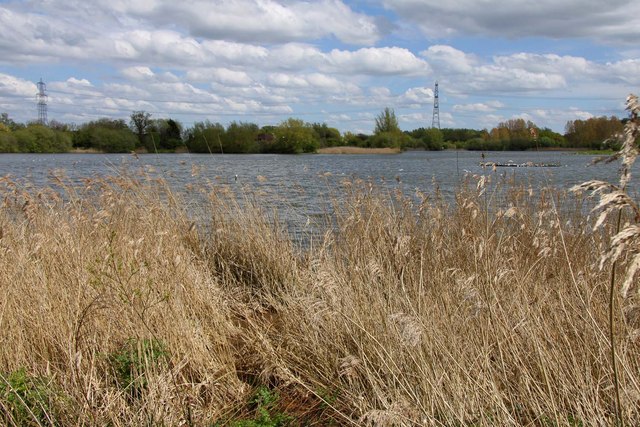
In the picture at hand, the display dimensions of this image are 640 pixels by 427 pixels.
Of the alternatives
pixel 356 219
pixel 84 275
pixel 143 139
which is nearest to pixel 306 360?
pixel 84 275

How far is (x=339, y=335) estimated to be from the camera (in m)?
3.63

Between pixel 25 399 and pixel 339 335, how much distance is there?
1740 millimetres

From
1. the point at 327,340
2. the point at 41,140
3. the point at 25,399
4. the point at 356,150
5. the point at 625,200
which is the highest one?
the point at 41,140

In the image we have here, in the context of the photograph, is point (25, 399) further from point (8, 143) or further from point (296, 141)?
point (296, 141)

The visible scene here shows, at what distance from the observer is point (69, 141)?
68625 millimetres

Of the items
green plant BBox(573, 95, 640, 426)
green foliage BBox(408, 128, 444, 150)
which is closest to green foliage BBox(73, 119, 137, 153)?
green foliage BBox(408, 128, 444, 150)

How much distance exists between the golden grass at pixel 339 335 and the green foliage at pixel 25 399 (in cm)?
3

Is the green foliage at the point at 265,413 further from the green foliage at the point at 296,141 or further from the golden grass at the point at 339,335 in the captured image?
the green foliage at the point at 296,141

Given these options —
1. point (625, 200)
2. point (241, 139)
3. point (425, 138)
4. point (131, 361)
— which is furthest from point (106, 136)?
point (625, 200)

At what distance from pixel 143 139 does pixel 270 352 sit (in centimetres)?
6268

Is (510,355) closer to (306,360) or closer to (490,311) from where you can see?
(490,311)

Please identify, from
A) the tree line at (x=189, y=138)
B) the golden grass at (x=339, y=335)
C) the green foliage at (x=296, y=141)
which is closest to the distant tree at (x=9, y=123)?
the tree line at (x=189, y=138)

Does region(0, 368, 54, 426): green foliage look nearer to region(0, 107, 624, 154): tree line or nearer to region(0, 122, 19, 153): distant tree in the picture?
region(0, 107, 624, 154): tree line

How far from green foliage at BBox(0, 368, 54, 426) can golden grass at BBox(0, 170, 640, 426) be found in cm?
3
